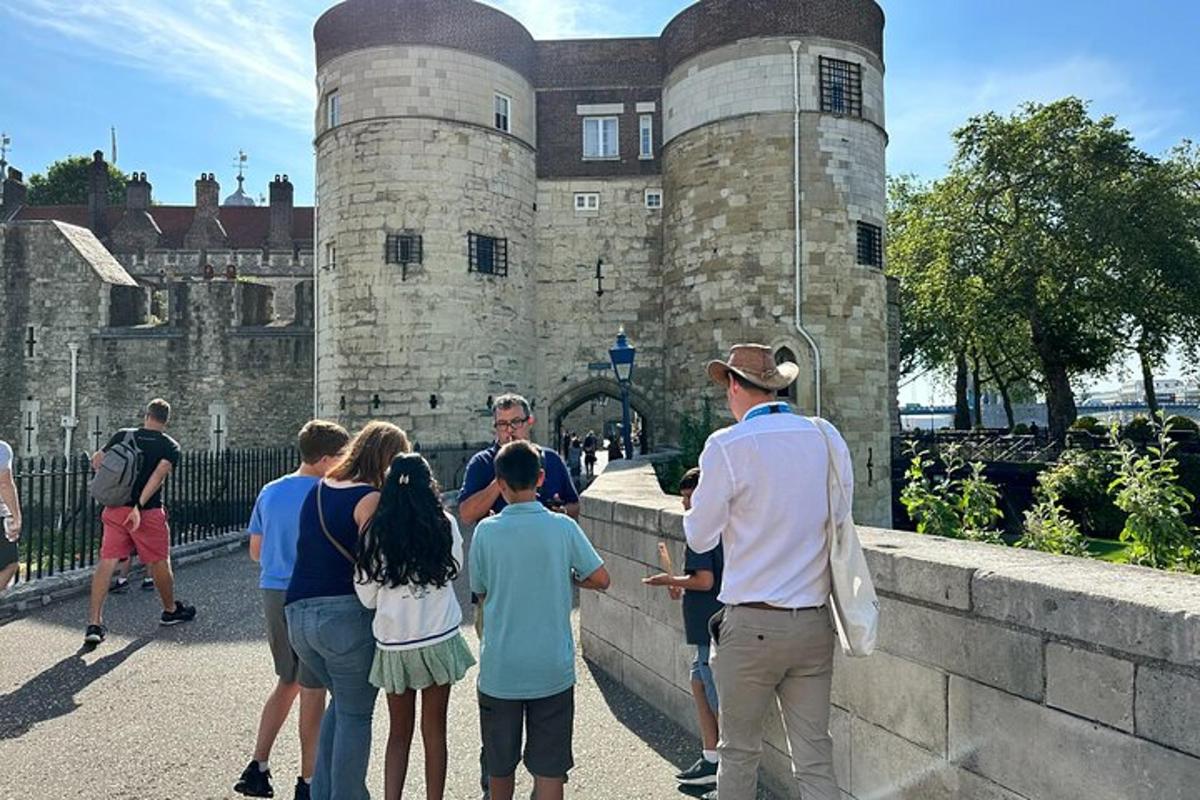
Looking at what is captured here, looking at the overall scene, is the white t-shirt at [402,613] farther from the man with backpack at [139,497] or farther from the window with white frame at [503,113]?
the window with white frame at [503,113]

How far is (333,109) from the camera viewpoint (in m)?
21.0

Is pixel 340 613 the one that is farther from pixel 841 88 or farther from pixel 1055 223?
pixel 1055 223

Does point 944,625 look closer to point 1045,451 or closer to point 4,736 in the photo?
point 4,736

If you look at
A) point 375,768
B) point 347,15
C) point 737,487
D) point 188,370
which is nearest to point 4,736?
point 375,768

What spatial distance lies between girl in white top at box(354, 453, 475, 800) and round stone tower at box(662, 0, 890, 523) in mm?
16710

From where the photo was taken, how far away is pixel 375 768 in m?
4.71

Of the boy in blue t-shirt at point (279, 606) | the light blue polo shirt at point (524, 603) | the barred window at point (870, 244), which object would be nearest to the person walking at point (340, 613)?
the light blue polo shirt at point (524, 603)

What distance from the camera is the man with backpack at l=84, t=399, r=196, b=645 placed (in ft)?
23.9

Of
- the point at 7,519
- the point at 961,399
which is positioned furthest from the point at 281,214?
the point at 7,519

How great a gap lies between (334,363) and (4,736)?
52.9 feet

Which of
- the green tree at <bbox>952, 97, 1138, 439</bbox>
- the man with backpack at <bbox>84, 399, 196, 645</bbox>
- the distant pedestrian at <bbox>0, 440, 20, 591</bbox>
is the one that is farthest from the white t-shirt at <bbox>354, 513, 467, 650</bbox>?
the green tree at <bbox>952, 97, 1138, 439</bbox>

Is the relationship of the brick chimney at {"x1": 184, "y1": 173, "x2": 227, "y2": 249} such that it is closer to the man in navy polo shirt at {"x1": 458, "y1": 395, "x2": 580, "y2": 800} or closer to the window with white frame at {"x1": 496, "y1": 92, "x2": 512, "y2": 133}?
the window with white frame at {"x1": 496, "y1": 92, "x2": 512, "y2": 133}

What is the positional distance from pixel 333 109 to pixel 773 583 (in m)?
21.1

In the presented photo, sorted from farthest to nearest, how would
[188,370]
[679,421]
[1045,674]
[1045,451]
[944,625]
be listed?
1. [1045,451]
2. [188,370]
3. [679,421]
4. [944,625]
5. [1045,674]
